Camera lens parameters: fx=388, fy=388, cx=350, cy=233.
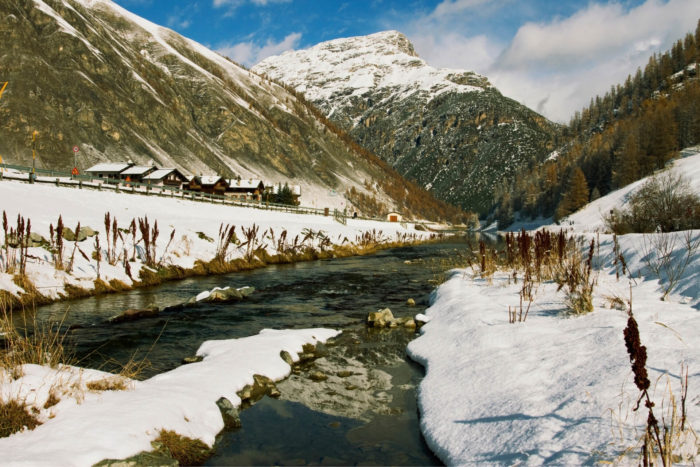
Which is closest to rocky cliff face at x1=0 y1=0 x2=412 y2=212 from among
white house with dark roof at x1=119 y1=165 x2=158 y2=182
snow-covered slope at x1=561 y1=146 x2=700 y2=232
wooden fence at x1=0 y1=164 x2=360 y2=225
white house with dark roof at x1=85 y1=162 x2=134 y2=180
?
white house with dark roof at x1=85 y1=162 x2=134 y2=180

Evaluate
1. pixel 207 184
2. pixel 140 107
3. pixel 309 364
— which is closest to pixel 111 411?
pixel 309 364

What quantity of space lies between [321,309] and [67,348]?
7374mm

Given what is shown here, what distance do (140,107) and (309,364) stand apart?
127 meters

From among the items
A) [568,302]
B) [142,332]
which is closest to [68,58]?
[142,332]

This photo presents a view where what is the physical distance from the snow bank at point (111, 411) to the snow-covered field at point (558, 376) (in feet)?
10.1

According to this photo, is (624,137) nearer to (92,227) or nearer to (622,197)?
(622,197)

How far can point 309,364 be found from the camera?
814 cm

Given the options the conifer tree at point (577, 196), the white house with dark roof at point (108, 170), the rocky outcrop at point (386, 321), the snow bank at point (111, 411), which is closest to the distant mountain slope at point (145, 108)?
the white house with dark roof at point (108, 170)

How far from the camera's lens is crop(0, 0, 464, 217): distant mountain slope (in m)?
89.8

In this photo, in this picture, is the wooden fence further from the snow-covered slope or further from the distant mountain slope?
the distant mountain slope

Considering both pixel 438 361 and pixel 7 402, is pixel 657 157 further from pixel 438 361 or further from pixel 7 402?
pixel 7 402

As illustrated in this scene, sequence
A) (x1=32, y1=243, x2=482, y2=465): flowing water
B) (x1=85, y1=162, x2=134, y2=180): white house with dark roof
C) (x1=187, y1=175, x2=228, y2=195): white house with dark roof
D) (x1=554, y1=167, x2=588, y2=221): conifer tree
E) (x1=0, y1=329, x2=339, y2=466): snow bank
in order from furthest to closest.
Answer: (x1=187, y1=175, x2=228, y2=195): white house with dark roof → (x1=85, y1=162, x2=134, y2=180): white house with dark roof → (x1=554, y1=167, x2=588, y2=221): conifer tree → (x1=32, y1=243, x2=482, y2=465): flowing water → (x1=0, y1=329, x2=339, y2=466): snow bank

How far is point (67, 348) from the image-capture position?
332 inches

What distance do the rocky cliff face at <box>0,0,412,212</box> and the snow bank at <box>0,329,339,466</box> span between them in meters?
96.9
